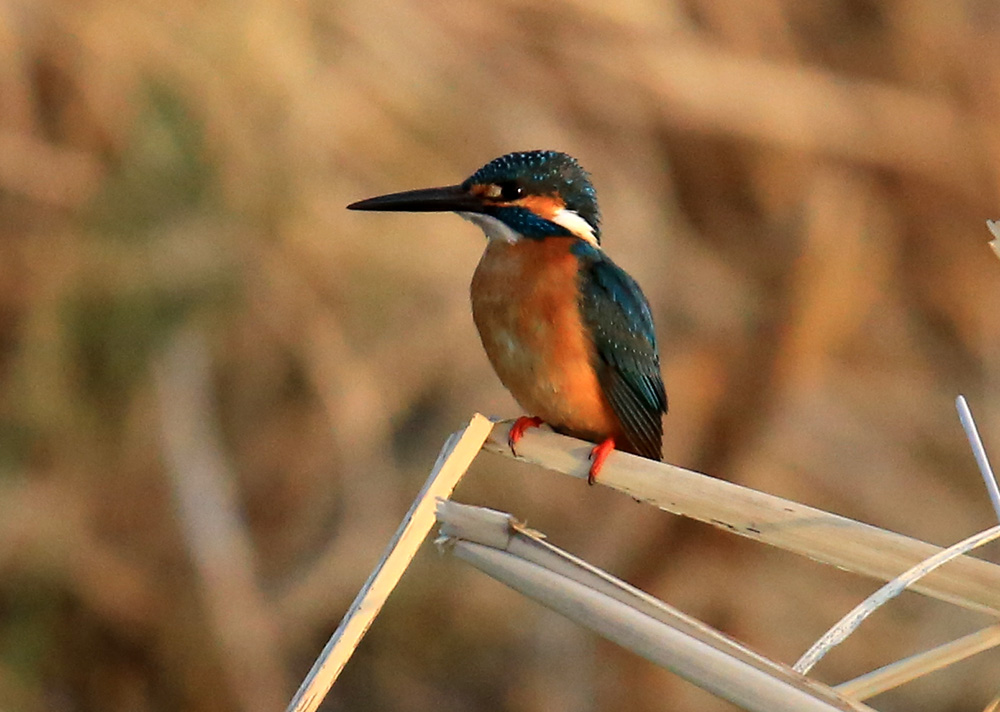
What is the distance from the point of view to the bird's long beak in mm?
2447

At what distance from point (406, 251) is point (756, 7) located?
1187mm

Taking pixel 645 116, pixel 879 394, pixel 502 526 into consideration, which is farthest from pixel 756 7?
pixel 502 526

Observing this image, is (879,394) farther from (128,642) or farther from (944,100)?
(128,642)

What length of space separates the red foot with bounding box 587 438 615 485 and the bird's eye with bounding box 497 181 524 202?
2.16 feet

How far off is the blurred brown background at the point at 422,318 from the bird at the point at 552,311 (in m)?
0.77

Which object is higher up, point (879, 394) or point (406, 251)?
point (879, 394)

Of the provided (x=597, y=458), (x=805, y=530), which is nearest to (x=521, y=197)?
(x=597, y=458)

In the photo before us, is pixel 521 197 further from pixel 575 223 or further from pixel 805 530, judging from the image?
pixel 805 530

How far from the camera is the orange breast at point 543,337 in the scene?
2.50 metres

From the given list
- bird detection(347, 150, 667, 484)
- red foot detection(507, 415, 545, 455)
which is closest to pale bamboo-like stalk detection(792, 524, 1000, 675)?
red foot detection(507, 415, 545, 455)

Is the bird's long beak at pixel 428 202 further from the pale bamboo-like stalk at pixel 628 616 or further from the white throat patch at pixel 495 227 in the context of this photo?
the pale bamboo-like stalk at pixel 628 616

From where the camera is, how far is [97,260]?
9.98ft

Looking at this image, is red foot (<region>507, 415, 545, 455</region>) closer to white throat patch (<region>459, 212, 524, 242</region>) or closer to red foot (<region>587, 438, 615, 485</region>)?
red foot (<region>587, 438, 615, 485</region>)

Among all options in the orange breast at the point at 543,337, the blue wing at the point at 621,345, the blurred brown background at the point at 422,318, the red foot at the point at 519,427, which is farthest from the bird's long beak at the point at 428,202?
the blurred brown background at the point at 422,318
